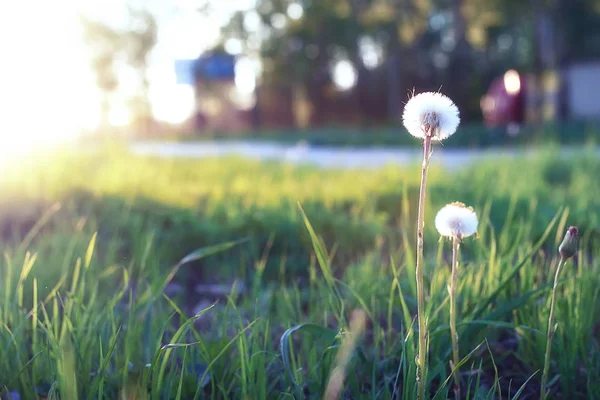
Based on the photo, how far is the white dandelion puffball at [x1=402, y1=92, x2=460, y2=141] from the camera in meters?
1.06

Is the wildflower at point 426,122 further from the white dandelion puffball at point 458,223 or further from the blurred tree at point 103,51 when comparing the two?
the blurred tree at point 103,51

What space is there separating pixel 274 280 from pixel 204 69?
24.4 metres

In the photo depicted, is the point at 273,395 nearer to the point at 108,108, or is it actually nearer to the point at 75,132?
the point at 75,132

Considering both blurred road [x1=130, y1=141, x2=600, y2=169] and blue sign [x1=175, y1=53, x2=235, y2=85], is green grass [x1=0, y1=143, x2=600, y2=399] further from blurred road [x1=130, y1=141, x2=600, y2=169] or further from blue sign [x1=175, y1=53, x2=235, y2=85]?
Result: blue sign [x1=175, y1=53, x2=235, y2=85]

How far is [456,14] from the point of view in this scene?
20.5m

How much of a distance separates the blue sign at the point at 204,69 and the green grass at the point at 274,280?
20706mm

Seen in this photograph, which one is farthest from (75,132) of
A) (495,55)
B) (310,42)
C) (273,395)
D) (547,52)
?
(495,55)

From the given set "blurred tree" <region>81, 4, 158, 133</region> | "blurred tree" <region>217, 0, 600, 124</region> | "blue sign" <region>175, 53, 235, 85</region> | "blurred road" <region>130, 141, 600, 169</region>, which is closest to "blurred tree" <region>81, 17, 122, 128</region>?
"blurred tree" <region>81, 4, 158, 133</region>

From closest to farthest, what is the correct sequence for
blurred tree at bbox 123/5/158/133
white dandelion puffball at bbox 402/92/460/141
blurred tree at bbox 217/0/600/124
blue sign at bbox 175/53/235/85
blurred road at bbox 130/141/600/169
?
white dandelion puffball at bbox 402/92/460/141 → blurred road at bbox 130/141/600/169 → blurred tree at bbox 217/0/600/124 → blue sign at bbox 175/53/235/85 → blurred tree at bbox 123/5/158/133

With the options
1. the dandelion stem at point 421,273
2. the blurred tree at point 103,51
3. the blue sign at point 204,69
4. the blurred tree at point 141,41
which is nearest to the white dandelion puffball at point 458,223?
the dandelion stem at point 421,273

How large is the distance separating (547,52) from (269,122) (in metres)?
11.7

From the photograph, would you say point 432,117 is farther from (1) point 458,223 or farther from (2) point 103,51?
(2) point 103,51

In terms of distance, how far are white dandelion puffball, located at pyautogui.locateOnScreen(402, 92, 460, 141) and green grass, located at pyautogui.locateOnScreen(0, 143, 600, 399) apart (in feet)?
1.15

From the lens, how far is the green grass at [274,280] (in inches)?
56.9
